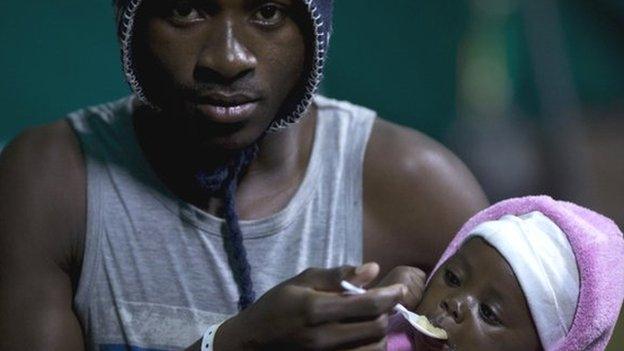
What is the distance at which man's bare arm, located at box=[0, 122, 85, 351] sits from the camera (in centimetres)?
167

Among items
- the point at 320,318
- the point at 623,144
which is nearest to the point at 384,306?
the point at 320,318

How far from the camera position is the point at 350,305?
1.32m

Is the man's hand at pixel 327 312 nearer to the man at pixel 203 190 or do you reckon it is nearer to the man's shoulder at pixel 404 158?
the man at pixel 203 190

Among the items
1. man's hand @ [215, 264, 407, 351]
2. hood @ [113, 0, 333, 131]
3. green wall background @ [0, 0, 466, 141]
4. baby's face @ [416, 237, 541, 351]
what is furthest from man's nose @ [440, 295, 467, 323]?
green wall background @ [0, 0, 466, 141]

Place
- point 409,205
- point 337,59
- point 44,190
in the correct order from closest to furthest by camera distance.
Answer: point 44,190 < point 409,205 < point 337,59

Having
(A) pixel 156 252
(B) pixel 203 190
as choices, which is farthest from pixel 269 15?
(A) pixel 156 252

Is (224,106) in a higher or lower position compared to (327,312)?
higher

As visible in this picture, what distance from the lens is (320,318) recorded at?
1.33 meters

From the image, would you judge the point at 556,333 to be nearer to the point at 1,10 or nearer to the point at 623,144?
the point at 1,10

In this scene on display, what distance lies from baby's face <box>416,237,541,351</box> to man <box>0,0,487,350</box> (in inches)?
2.1

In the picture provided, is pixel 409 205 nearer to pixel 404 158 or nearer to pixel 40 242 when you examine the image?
pixel 404 158

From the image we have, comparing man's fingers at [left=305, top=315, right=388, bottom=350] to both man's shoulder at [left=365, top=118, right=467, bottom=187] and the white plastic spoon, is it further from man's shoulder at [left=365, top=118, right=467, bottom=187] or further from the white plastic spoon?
man's shoulder at [left=365, top=118, right=467, bottom=187]

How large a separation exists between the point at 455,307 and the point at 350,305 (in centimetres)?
28

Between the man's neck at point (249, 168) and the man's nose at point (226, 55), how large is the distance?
24 cm
